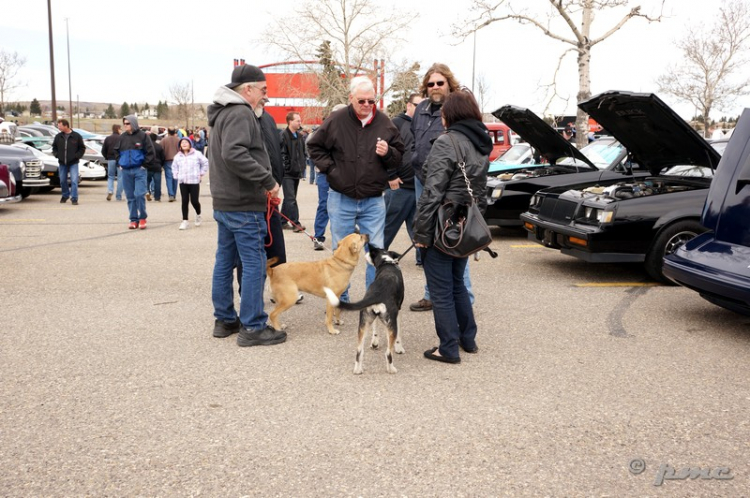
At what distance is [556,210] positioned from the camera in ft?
23.8

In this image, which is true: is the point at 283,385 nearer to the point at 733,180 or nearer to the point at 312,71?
the point at 733,180

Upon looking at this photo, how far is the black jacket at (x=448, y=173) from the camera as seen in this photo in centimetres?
419

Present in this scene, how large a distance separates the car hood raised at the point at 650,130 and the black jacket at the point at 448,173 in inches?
117

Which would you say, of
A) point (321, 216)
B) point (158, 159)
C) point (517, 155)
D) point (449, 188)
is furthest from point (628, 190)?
point (158, 159)

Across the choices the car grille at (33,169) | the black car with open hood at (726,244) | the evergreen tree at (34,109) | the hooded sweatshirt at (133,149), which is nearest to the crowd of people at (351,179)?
the black car with open hood at (726,244)

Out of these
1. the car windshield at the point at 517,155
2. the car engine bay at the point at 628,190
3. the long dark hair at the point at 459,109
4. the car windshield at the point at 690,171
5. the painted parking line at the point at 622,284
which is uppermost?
the long dark hair at the point at 459,109

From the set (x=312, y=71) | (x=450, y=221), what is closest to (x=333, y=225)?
(x=450, y=221)

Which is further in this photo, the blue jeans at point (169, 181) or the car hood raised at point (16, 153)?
the blue jeans at point (169, 181)

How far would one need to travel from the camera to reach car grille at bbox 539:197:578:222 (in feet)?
23.0

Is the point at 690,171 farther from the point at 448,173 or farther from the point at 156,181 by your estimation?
the point at 156,181

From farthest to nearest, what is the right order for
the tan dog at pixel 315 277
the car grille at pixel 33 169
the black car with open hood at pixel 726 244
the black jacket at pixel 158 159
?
the car grille at pixel 33 169
the black jacket at pixel 158 159
the tan dog at pixel 315 277
the black car with open hood at pixel 726 244

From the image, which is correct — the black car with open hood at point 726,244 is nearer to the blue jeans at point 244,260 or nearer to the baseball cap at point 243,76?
the blue jeans at point 244,260

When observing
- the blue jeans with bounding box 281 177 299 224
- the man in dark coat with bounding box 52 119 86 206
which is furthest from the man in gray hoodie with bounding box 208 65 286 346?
the man in dark coat with bounding box 52 119 86 206

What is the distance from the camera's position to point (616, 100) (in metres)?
6.75
